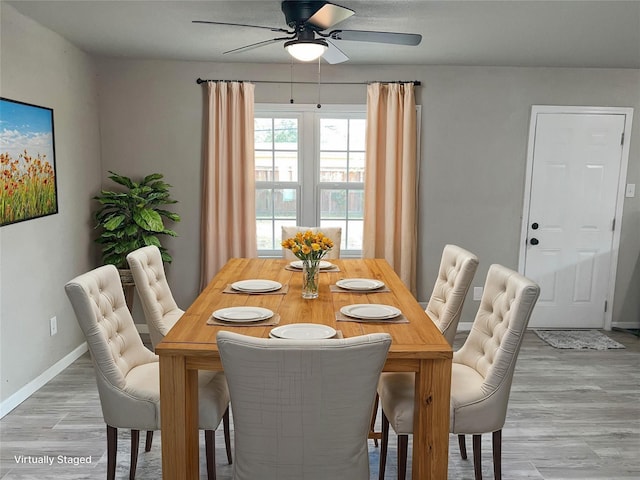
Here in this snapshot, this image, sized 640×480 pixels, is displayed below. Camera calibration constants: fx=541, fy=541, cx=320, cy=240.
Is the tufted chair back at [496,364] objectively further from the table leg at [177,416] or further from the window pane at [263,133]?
the window pane at [263,133]

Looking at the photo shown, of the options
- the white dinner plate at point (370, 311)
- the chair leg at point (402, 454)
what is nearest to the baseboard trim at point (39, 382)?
the white dinner plate at point (370, 311)

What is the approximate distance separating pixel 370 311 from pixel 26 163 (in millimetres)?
2416

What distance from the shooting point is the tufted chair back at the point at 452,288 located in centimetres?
282

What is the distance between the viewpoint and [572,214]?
16.6ft

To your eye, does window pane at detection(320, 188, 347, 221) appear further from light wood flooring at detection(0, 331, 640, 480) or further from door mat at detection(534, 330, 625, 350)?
door mat at detection(534, 330, 625, 350)

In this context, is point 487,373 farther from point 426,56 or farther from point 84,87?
point 84,87

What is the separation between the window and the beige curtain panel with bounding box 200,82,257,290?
0.21 m

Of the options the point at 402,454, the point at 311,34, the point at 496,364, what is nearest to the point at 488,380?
the point at 496,364

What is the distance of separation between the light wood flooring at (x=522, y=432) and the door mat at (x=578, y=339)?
1.66 ft

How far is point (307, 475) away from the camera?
1722mm

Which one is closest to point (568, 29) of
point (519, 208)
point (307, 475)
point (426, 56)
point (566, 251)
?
point (426, 56)

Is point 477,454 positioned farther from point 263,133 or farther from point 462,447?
point 263,133

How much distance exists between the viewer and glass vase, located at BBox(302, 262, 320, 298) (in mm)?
2641

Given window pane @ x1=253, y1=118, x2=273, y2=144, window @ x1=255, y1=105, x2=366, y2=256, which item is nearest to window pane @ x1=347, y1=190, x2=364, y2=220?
window @ x1=255, y1=105, x2=366, y2=256
